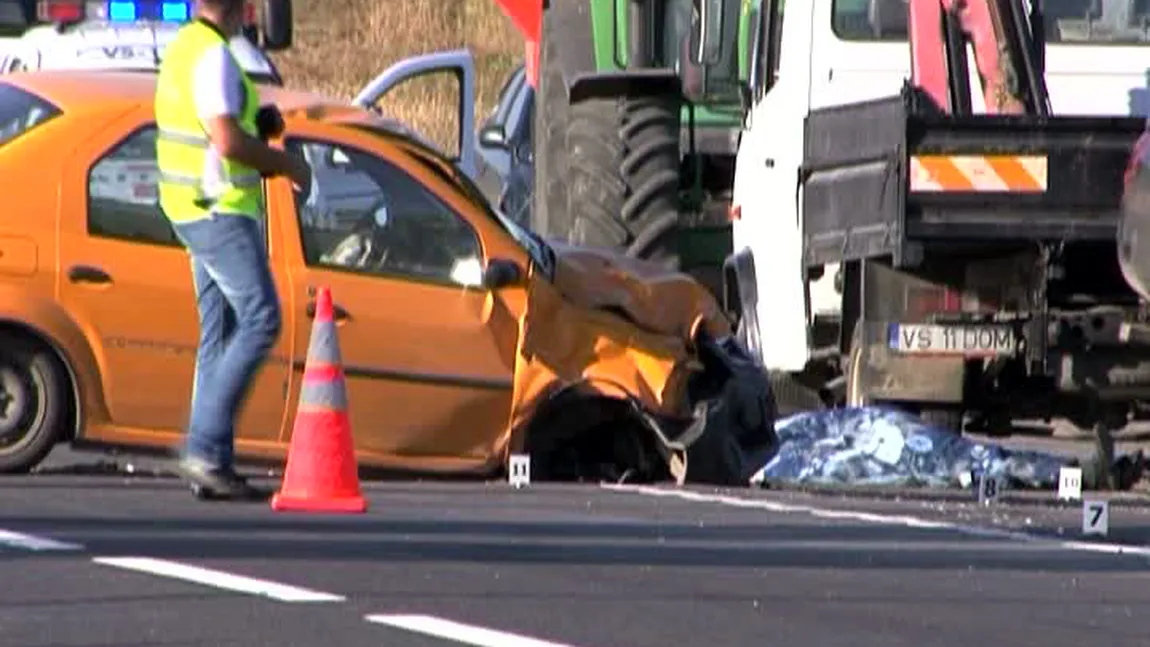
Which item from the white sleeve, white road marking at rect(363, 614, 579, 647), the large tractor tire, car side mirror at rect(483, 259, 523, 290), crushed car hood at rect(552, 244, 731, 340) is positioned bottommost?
the large tractor tire

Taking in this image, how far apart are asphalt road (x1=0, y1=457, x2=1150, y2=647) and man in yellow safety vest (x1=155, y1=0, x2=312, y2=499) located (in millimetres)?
293

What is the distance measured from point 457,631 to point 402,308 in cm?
516

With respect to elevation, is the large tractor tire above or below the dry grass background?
above

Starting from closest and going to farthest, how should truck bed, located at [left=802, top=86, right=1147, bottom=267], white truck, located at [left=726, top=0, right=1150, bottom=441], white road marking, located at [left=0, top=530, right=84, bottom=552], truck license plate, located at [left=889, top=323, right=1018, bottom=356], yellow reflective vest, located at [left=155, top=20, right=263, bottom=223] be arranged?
white road marking, located at [left=0, top=530, right=84, bottom=552] < yellow reflective vest, located at [left=155, top=20, right=263, bottom=223] < truck bed, located at [left=802, top=86, right=1147, bottom=267] < truck license plate, located at [left=889, top=323, right=1018, bottom=356] < white truck, located at [left=726, top=0, right=1150, bottom=441]

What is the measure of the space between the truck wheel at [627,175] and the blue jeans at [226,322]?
266 inches

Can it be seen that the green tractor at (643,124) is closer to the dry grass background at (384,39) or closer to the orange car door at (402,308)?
the orange car door at (402,308)

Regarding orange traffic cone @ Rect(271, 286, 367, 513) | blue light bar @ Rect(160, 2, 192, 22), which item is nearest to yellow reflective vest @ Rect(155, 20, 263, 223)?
orange traffic cone @ Rect(271, 286, 367, 513)

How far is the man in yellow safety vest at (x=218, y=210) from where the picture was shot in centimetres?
1237

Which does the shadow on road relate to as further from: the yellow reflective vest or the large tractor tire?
the large tractor tire

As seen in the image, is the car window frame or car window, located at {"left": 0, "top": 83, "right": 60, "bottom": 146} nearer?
car window, located at {"left": 0, "top": 83, "right": 60, "bottom": 146}

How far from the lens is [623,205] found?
1944cm

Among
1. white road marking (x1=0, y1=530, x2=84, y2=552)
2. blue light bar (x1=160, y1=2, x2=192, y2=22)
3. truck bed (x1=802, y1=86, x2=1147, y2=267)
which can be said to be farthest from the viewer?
blue light bar (x1=160, y1=2, x2=192, y2=22)

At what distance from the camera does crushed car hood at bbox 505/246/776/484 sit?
14.0m

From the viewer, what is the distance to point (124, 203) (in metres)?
13.7
